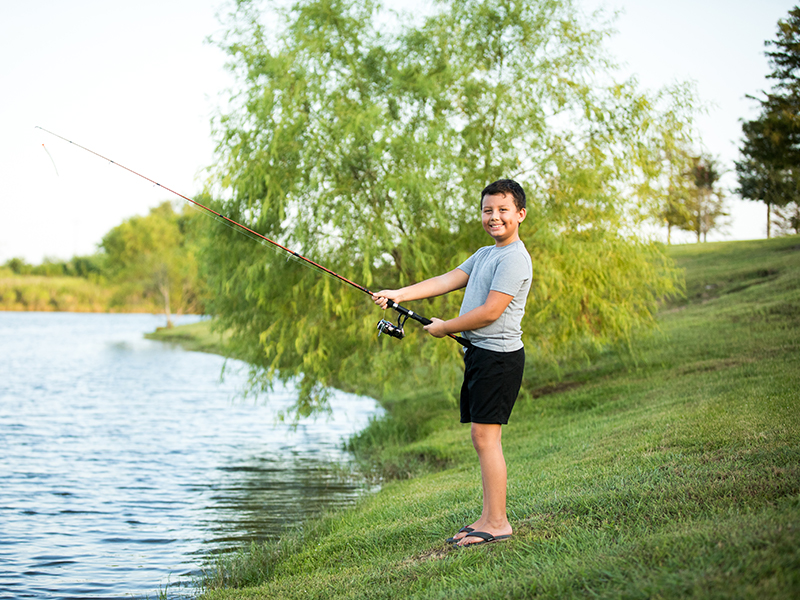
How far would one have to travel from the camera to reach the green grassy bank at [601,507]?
2.93 meters

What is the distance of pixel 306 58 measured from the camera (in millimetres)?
10016

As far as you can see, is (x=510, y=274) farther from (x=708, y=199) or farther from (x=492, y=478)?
(x=708, y=199)

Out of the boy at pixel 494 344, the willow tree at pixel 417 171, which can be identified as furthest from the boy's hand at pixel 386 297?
the willow tree at pixel 417 171

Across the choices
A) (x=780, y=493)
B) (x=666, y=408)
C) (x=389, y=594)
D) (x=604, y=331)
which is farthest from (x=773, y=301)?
(x=389, y=594)

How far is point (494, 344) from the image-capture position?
13.0ft

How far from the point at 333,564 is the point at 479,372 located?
5.74 feet

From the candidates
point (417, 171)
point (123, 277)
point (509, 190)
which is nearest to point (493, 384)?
point (509, 190)

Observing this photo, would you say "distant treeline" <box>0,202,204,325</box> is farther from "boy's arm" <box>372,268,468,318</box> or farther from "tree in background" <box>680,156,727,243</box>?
"boy's arm" <box>372,268,468,318</box>

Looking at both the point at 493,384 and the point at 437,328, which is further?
the point at 437,328

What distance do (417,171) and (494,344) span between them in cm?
573

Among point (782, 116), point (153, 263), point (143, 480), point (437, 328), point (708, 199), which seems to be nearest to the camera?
point (437, 328)

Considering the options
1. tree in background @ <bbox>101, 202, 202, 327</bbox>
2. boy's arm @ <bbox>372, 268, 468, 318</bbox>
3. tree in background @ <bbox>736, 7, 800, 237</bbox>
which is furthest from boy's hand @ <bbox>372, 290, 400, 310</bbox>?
tree in background @ <bbox>101, 202, 202, 327</bbox>

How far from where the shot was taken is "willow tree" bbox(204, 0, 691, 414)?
31.9ft

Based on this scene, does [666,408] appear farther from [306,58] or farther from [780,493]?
[306,58]
